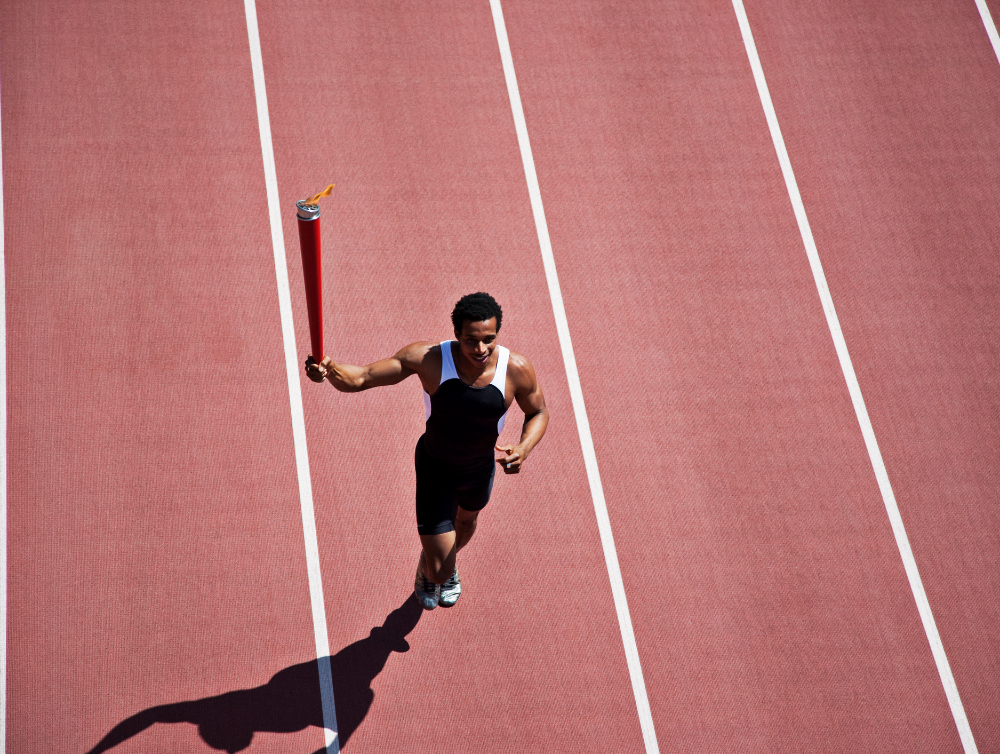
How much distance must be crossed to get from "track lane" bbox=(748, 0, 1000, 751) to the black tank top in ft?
10.1

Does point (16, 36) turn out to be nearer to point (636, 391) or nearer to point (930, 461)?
point (636, 391)

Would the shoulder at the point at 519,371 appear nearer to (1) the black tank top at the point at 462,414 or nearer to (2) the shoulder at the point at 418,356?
(1) the black tank top at the point at 462,414

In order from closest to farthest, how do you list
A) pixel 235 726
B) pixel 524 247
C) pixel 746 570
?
pixel 235 726 → pixel 746 570 → pixel 524 247

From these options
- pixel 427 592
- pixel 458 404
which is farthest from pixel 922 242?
pixel 427 592

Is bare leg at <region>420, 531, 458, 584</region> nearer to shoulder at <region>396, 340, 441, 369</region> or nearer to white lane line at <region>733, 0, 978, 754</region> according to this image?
shoulder at <region>396, 340, 441, 369</region>

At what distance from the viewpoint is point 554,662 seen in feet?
16.5

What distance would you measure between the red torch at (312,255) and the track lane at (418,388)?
1.90 meters

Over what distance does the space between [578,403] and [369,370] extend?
2078mm

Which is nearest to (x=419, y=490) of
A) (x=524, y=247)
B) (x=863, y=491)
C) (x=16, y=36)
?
(x=524, y=247)

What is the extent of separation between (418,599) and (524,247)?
102 inches

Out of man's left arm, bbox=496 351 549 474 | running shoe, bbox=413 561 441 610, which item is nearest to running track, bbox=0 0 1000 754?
running shoe, bbox=413 561 441 610

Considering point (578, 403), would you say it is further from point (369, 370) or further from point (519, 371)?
point (369, 370)

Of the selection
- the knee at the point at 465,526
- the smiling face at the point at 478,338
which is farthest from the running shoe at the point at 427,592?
the smiling face at the point at 478,338

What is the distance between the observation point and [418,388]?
572 centimetres
